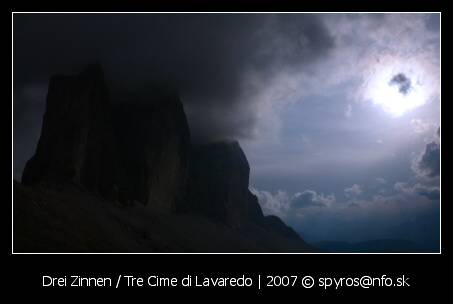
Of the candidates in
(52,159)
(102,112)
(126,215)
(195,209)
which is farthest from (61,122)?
(195,209)

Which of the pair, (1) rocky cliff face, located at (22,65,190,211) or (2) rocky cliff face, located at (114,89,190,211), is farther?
(2) rocky cliff face, located at (114,89,190,211)

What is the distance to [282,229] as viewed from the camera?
618 ft

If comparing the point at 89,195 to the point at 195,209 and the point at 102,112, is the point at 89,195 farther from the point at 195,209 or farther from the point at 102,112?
the point at 195,209

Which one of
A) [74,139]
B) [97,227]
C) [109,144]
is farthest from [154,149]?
[97,227]

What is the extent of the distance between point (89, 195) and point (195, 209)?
64.3 metres

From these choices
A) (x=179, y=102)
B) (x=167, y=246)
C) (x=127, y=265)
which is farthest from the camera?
(x=179, y=102)

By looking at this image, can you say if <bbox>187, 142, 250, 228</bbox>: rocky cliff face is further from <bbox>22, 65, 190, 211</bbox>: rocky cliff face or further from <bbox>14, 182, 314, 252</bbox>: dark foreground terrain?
<bbox>22, 65, 190, 211</bbox>: rocky cliff face

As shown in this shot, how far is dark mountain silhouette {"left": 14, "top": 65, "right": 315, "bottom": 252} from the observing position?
37.4 m

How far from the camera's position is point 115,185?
84500 mm

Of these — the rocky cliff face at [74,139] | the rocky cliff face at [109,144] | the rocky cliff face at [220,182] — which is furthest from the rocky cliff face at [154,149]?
the rocky cliff face at [220,182]

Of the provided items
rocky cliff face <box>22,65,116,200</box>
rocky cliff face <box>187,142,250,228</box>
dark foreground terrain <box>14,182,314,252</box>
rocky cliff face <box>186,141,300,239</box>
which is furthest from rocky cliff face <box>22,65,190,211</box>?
rocky cliff face <box>186,141,300,239</box>

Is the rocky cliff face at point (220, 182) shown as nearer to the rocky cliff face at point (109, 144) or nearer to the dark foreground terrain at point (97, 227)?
the dark foreground terrain at point (97, 227)

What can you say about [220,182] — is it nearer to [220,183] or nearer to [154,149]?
[220,183]
